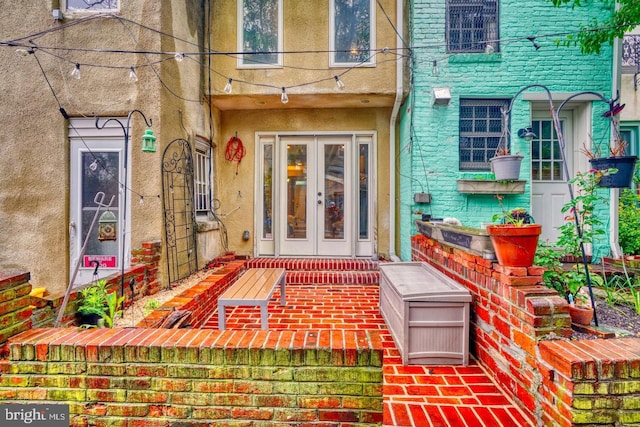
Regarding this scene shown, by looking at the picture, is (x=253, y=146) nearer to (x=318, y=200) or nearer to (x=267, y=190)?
(x=267, y=190)

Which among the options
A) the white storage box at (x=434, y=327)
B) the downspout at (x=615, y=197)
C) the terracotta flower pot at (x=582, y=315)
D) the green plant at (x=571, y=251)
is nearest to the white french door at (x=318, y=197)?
the white storage box at (x=434, y=327)

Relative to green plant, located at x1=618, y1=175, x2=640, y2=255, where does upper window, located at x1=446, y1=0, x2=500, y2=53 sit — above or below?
above

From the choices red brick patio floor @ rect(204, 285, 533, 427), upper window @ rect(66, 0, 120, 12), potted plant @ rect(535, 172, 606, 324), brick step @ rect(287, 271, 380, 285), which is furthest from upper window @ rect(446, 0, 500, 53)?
upper window @ rect(66, 0, 120, 12)

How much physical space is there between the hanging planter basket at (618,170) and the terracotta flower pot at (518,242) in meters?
1.14

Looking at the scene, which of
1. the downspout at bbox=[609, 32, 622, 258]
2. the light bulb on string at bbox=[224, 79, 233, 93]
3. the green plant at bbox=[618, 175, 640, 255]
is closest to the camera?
the downspout at bbox=[609, 32, 622, 258]

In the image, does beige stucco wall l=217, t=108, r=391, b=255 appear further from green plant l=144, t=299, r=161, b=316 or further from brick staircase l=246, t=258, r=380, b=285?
green plant l=144, t=299, r=161, b=316

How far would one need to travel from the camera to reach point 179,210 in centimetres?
441

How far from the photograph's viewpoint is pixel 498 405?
2115 millimetres

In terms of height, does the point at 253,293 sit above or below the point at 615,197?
below

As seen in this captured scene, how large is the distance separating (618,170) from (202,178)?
17.1 ft

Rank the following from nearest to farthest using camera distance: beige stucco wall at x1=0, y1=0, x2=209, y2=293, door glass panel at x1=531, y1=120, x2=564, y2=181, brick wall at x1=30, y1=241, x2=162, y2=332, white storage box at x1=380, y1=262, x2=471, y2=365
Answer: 1. brick wall at x1=30, y1=241, x2=162, y2=332
2. white storage box at x1=380, y1=262, x2=471, y2=365
3. beige stucco wall at x1=0, y1=0, x2=209, y2=293
4. door glass panel at x1=531, y1=120, x2=564, y2=181

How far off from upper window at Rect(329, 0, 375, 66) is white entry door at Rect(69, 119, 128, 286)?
142 inches

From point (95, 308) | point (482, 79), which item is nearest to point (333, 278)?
point (95, 308)

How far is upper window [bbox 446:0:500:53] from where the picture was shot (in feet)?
16.4
